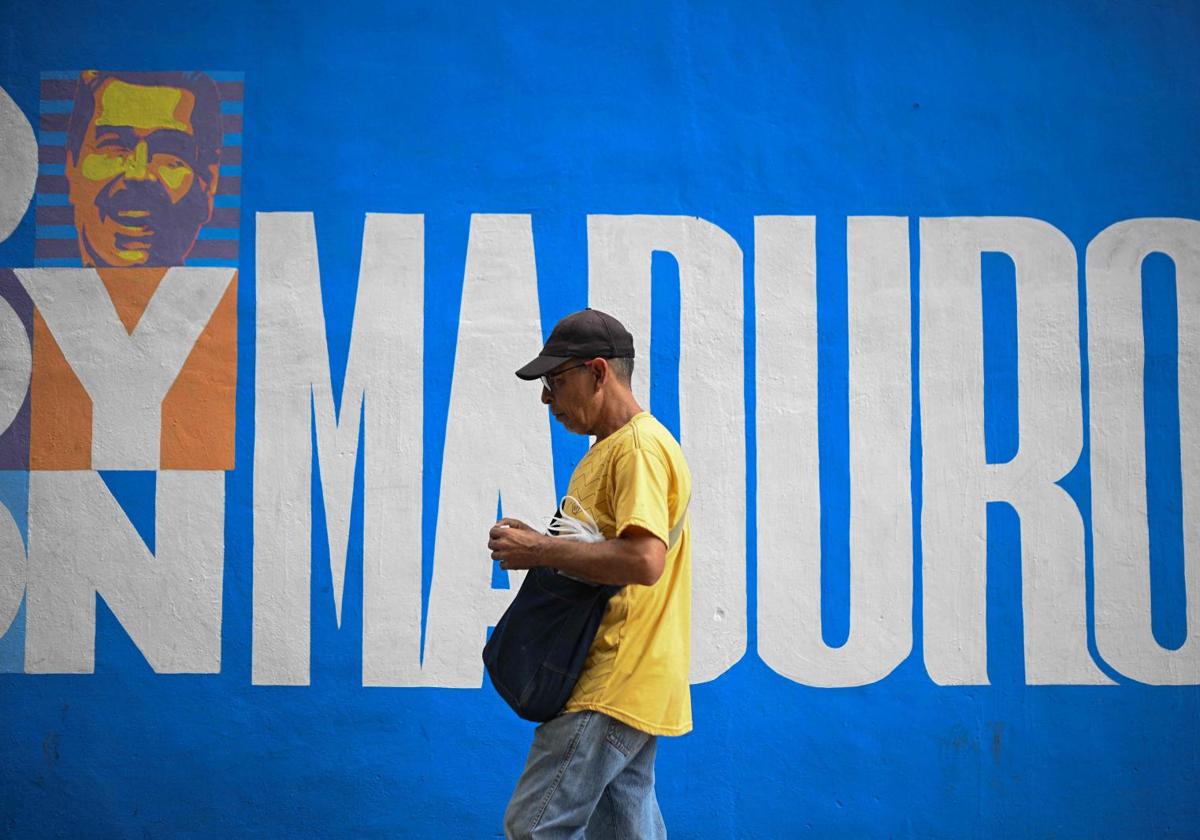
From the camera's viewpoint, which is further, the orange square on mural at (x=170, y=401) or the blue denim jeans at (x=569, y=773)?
the orange square on mural at (x=170, y=401)

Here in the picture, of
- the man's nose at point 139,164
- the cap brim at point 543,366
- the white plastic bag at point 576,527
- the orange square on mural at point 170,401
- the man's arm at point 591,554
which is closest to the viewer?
the man's arm at point 591,554

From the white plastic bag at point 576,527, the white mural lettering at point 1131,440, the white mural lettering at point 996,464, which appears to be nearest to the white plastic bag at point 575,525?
the white plastic bag at point 576,527

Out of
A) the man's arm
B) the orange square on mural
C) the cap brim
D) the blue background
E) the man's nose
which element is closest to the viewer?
the man's arm

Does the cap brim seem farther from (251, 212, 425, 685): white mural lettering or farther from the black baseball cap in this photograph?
(251, 212, 425, 685): white mural lettering

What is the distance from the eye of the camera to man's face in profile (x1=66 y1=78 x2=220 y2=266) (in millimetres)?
4770

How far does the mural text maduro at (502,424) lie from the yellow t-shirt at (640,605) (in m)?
1.65

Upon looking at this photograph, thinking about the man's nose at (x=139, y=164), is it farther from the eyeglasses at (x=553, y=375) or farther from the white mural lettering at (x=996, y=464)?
the white mural lettering at (x=996, y=464)

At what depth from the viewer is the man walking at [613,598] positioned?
112 inches

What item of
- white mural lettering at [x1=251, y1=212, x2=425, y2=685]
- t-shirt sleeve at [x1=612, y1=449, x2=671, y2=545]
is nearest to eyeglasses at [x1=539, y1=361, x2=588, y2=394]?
t-shirt sleeve at [x1=612, y1=449, x2=671, y2=545]

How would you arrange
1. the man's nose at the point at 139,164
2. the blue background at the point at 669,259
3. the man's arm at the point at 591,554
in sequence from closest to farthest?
the man's arm at the point at 591,554 → the blue background at the point at 669,259 → the man's nose at the point at 139,164

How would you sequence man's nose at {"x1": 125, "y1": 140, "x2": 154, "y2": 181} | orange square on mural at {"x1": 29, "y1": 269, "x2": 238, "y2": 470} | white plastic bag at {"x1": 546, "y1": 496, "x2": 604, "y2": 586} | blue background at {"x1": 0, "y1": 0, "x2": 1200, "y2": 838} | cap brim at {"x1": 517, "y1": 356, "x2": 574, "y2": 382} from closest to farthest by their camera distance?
white plastic bag at {"x1": 546, "y1": 496, "x2": 604, "y2": 586}, cap brim at {"x1": 517, "y1": 356, "x2": 574, "y2": 382}, blue background at {"x1": 0, "y1": 0, "x2": 1200, "y2": 838}, orange square on mural at {"x1": 29, "y1": 269, "x2": 238, "y2": 470}, man's nose at {"x1": 125, "y1": 140, "x2": 154, "y2": 181}

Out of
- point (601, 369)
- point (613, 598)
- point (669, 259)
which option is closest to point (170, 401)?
point (669, 259)

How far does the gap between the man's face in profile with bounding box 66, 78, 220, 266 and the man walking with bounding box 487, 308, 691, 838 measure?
7.93 ft

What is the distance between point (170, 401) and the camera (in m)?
4.70
